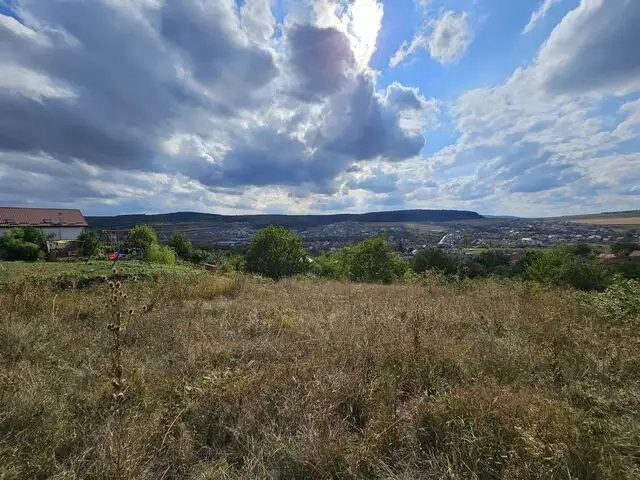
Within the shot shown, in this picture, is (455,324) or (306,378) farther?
(455,324)

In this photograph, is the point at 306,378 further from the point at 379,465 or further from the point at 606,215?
the point at 606,215

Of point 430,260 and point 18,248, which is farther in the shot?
point 430,260

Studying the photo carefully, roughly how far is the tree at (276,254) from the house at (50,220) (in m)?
51.5

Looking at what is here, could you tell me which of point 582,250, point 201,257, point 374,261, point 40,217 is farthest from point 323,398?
point 40,217

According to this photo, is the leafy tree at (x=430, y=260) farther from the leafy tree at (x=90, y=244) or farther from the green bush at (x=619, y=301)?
the green bush at (x=619, y=301)

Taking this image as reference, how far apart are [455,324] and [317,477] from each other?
3476 mm

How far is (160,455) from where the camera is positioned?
246cm

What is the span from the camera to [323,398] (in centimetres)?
292

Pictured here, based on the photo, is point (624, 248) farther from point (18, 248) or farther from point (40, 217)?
point (40, 217)

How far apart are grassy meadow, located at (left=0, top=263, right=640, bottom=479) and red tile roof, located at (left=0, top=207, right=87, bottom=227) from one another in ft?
268

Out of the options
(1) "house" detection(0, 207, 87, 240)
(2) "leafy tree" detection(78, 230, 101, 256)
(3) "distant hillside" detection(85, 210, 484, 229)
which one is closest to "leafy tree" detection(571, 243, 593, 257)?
(2) "leafy tree" detection(78, 230, 101, 256)

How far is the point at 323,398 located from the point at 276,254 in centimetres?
3074

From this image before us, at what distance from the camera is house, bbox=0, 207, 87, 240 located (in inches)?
2608

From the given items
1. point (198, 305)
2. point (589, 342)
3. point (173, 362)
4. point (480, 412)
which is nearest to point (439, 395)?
point (480, 412)
